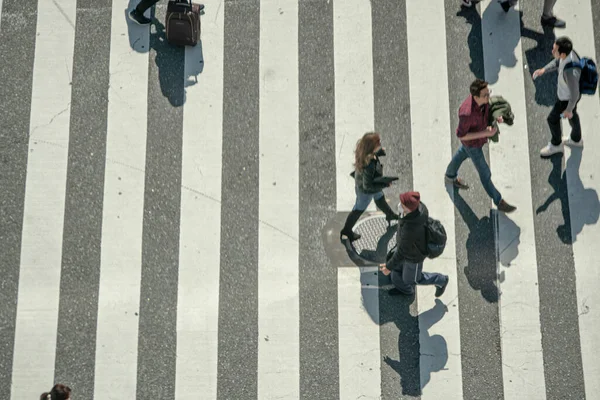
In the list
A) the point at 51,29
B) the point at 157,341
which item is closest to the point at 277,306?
the point at 157,341

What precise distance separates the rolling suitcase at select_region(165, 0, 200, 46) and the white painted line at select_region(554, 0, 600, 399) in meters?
4.72

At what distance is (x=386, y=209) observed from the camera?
9.38 m

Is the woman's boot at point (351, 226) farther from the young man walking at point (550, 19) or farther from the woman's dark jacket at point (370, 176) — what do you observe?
the young man walking at point (550, 19)

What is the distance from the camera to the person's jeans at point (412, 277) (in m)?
8.73

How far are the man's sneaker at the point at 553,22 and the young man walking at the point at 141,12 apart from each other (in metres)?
4.49

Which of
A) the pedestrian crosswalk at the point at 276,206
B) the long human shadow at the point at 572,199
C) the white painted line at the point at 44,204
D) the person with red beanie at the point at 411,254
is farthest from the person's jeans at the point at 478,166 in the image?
the white painted line at the point at 44,204

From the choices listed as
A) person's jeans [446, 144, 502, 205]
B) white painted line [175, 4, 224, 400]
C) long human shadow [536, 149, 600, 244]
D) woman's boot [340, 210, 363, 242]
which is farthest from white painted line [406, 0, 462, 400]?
white painted line [175, 4, 224, 400]

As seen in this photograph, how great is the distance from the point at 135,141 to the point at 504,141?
465cm

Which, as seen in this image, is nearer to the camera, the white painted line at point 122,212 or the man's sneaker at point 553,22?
the white painted line at point 122,212

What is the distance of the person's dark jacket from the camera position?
8125 mm

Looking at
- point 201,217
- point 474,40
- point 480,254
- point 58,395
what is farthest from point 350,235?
point 58,395

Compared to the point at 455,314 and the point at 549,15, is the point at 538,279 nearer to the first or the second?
the point at 455,314

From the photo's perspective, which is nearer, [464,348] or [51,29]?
[464,348]

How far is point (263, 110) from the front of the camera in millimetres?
9984
